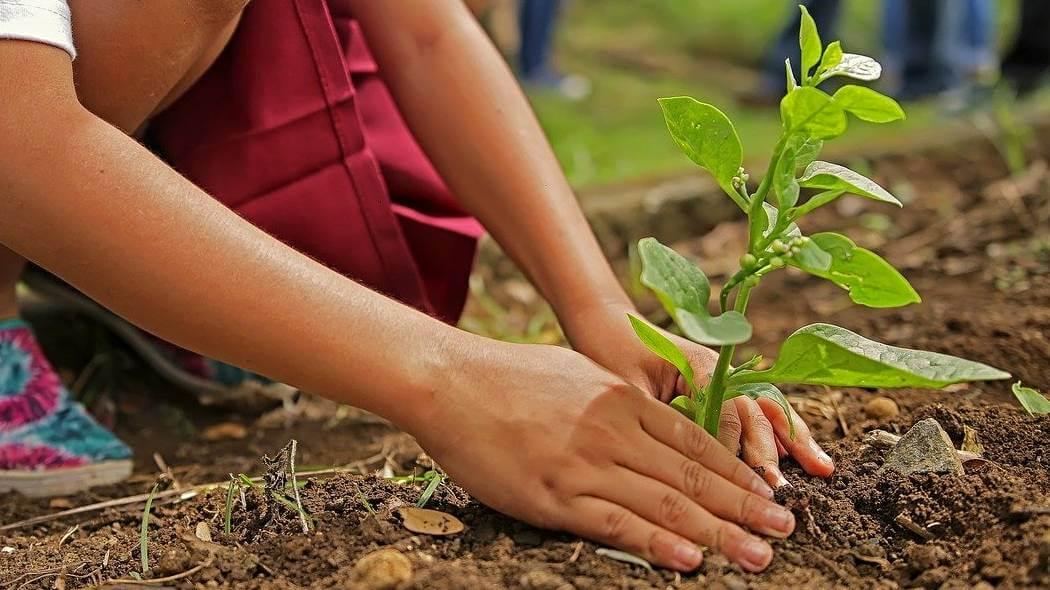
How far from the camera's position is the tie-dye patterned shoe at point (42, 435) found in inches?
63.4

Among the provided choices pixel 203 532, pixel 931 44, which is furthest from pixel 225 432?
pixel 931 44

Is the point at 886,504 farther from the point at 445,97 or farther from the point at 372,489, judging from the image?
the point at 445,97

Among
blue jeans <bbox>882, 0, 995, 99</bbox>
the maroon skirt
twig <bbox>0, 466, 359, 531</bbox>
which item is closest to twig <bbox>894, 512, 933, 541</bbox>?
twig <bbox>0, 466, 359, 531</bbox>

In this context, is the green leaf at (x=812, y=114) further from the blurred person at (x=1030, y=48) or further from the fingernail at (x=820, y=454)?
the blurred person at (x=1030, y=48)

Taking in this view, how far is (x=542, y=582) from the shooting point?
1054 mm

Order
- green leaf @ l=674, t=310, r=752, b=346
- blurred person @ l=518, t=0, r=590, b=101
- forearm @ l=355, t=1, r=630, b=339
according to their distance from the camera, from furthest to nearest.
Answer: blurred person @ l=518, t=0, r=590, b=101, forearm @ l=355, t=1, r=630, b=339, green leaf @ l=674, t=310, r=752, b=346

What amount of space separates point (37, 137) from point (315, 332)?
31cm

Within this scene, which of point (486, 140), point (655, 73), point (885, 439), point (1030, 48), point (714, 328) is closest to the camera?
point (714, 328)

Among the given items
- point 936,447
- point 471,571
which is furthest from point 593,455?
point 936,447

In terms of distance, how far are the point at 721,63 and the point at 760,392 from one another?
3707mm

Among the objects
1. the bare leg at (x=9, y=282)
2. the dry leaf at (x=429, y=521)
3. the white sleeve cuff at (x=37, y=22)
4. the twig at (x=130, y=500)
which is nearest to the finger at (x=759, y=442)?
the dry leaf at (x=429, y=521)

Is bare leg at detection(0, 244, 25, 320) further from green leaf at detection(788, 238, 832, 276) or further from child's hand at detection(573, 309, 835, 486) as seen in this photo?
green leaf at detection(788, 238, 832, 276)

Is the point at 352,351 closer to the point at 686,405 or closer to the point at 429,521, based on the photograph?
the point at 429,521

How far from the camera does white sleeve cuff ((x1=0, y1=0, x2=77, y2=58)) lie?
1076mm
